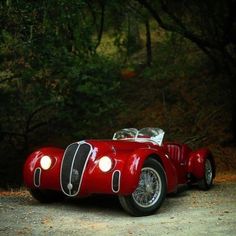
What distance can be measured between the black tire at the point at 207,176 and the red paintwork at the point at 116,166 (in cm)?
52

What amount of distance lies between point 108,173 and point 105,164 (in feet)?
0.49

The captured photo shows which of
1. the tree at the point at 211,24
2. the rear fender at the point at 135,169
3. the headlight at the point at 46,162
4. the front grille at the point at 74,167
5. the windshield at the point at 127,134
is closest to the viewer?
the rear fender at the point at 135,169

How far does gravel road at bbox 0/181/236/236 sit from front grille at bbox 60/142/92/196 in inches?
14.7

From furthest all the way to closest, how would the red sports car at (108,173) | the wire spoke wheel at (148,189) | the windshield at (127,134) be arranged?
the windshield at (127,134) → the wire spoke wheel at (148,189) → the red sports car at (108,173)

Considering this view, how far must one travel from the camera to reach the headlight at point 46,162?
7.98 m

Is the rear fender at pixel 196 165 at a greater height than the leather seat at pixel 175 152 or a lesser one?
lesser

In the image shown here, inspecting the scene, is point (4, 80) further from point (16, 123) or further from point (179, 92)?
point (179, 92)

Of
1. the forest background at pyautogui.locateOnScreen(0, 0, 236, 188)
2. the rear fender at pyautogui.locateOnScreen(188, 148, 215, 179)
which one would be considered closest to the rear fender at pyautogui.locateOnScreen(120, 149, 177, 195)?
the rear fender at pyautogui.locateOnScreen(188, 148, 215, 179)

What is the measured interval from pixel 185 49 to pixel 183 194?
11.8m

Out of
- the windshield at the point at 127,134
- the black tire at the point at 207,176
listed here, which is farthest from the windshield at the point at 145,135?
the black tire at the point at 207,176

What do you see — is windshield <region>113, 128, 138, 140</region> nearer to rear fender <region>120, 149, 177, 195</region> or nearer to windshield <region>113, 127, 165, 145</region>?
windshield <region>113, 127, 165, 145</region>

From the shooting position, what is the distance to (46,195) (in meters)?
8.31

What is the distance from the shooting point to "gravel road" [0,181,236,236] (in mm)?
6379

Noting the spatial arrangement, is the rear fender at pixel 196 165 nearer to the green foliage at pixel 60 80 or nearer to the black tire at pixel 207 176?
the black tire at pixel 207 176
